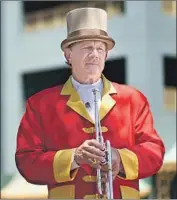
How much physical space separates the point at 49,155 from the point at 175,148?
4217mm

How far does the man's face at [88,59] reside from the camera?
559cm

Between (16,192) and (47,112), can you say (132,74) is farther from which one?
(47,112)

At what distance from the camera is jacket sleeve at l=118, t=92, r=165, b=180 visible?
549 cm

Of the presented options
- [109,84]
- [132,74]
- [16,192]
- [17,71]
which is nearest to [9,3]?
[17,71]

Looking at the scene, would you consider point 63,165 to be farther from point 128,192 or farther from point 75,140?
point 128,192

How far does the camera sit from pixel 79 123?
18.1ft

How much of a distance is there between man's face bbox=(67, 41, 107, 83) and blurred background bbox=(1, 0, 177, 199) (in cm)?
346

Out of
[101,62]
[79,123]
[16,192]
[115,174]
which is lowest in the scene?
[16,192]

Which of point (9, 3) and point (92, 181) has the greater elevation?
point (9, 3)

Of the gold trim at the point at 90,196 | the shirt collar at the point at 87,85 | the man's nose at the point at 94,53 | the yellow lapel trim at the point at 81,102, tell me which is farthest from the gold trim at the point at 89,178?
the man's nose at the point at 94,53

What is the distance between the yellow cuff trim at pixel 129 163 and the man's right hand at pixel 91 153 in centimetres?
17

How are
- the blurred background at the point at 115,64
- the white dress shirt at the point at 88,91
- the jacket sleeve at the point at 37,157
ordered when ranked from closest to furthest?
the jacket sleeve at the point at 37,157, the white dress shirt at the point at 88,91, the blurred background at the point at 115,64

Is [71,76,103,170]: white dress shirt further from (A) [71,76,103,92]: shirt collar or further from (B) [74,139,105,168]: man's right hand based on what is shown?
(B) [74,139,105,168]: man's right hand

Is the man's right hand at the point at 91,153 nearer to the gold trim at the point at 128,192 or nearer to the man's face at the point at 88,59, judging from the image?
the gold trim at the point at 128,192
